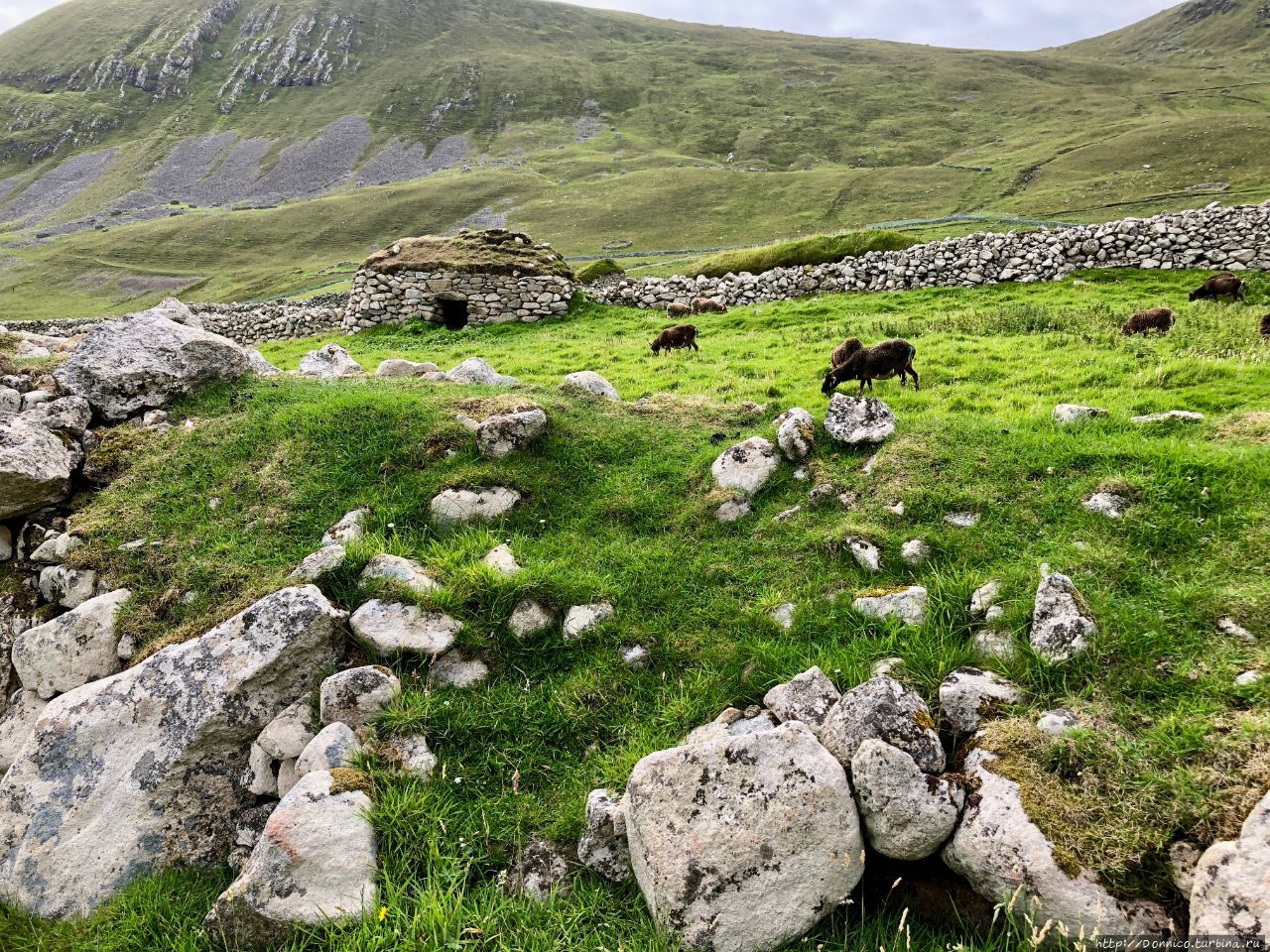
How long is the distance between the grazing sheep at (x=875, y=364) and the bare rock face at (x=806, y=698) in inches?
316

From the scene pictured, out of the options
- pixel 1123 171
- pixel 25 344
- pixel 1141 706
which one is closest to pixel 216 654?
pixel 1141 706

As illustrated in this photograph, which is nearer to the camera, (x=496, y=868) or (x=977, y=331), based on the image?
(x=496, y=868)

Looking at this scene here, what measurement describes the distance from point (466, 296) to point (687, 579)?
23321 millimetres

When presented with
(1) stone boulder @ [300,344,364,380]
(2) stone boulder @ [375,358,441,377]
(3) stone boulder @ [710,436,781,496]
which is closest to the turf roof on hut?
(1) stone boulder @ [300,344,364,380]

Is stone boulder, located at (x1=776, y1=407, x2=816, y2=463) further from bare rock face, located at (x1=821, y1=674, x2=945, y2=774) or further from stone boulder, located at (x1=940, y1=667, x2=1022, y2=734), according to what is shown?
bare rock face, located at (x1=821, y1=674, x2=945, y2=774)

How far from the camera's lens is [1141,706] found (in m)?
4.89

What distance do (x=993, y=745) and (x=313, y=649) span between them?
6.17 m

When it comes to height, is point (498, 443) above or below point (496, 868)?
above

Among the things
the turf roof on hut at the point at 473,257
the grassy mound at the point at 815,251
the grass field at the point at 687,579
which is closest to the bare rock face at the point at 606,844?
the grass field at the point at 687,579

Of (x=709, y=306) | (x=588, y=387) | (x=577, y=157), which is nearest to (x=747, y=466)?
(x=588, y=387)

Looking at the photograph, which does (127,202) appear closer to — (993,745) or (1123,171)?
(1123,171)

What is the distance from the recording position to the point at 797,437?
9.22m

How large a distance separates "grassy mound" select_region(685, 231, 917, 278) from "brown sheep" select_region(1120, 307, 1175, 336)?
1285cm

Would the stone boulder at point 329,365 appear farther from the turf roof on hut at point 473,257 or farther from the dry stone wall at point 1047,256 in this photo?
the dry stone wall at point 1047,256
